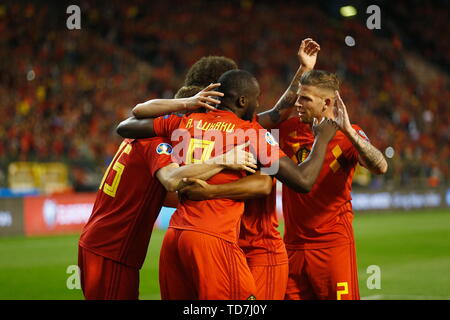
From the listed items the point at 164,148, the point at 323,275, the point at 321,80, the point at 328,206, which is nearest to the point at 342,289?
the point at 323,275

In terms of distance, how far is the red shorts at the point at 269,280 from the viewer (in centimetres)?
460

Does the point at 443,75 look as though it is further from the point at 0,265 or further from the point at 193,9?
the point at 0,265

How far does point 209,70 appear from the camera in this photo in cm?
470

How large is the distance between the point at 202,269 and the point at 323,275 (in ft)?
4.68

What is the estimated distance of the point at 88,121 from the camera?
20625mm

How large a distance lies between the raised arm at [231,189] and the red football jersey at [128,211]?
537 mm

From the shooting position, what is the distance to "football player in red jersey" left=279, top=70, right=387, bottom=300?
196 inches

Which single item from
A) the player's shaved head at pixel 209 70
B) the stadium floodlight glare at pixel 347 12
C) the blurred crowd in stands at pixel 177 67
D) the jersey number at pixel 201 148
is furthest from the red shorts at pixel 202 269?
the stadium floodlight glare at pixel 347 12

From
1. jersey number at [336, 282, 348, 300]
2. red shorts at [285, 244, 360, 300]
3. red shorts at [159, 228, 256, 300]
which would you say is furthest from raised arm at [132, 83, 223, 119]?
jersey number at [336, 282, 348, 300]

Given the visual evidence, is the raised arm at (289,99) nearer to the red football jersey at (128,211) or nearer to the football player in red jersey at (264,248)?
the football player in red jersey at (264,248)

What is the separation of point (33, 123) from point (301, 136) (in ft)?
49.5

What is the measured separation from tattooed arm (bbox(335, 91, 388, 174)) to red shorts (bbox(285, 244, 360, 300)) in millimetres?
695

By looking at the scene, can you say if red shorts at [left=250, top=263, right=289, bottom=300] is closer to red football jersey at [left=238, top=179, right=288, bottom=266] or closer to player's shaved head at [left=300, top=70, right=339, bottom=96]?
red football jersey at [left=238, top=179, right=288, bottom=266]

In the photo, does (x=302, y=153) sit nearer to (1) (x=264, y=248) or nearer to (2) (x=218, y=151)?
(1) (x=264, y=248)
